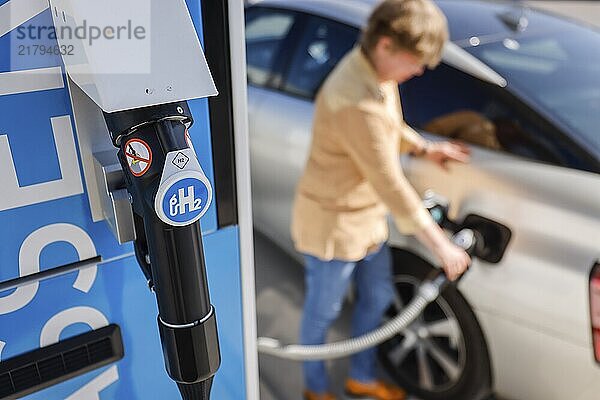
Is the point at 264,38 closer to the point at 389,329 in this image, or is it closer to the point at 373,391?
the point at 389,329

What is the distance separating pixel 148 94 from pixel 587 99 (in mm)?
1757

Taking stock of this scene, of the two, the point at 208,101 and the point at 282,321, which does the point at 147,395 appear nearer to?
the point at 208,101

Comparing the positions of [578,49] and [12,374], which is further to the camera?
[578,49]

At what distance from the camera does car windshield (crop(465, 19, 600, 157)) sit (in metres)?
2.05

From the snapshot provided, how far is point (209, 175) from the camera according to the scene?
41.4 inches

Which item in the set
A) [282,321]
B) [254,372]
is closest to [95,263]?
[254,372]

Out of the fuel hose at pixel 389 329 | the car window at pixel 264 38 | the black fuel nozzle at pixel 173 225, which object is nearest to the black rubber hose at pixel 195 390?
the black fuel nozzle at pixel 173 225

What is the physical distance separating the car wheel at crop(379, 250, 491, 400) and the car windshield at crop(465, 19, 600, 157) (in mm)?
677

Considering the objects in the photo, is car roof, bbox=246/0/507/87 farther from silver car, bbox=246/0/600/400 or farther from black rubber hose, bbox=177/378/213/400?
black rubber hose, bbox=177/378/213/400

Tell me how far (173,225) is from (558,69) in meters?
1.84

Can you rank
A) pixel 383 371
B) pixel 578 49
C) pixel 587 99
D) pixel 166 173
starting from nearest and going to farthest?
pixel 166 173 < pixel 587 99 < pixel 578 49 < pixel 383 371

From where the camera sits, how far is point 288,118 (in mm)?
2836

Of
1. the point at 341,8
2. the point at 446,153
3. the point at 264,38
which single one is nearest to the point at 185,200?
the point at 446,153

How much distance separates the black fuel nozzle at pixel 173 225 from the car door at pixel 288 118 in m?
1.86
